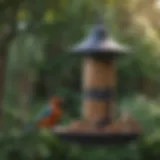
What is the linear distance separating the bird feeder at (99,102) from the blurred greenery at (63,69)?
1.70 ft

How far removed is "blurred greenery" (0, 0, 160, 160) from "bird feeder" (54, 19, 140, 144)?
0.52 meters

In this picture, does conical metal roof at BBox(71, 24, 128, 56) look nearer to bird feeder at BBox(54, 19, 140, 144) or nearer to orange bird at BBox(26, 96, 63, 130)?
bird feeder at BBox(54, 19, 140, 144)

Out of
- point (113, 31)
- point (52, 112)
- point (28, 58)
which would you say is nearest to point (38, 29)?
point (28, 58)

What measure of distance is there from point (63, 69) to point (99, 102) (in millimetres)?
1713

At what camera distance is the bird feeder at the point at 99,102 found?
107 inches

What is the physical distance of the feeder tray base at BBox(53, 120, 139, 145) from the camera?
2.69m

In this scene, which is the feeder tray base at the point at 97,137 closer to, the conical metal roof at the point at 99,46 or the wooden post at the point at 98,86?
the wooden post at the point at 98,86

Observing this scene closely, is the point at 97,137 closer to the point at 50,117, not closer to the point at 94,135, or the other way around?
the point at 94,135

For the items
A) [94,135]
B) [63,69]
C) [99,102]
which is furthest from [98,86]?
[63,69]

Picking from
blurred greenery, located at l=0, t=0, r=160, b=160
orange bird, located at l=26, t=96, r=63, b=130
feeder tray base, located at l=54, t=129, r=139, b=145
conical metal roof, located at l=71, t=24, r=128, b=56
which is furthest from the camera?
blurred greenery, located at l=0, t=0, r=160, b=160

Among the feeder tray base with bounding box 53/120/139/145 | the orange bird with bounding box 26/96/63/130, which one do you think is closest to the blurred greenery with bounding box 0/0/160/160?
the orange bird with bounding box 26/96/63/130

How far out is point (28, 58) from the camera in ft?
12.8

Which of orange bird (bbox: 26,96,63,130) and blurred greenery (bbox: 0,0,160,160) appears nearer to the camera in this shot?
orange bird (bbox: 26,96,63,130)

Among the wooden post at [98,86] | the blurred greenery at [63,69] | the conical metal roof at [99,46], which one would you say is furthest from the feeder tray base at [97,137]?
the blurred greenery at [63,69]
